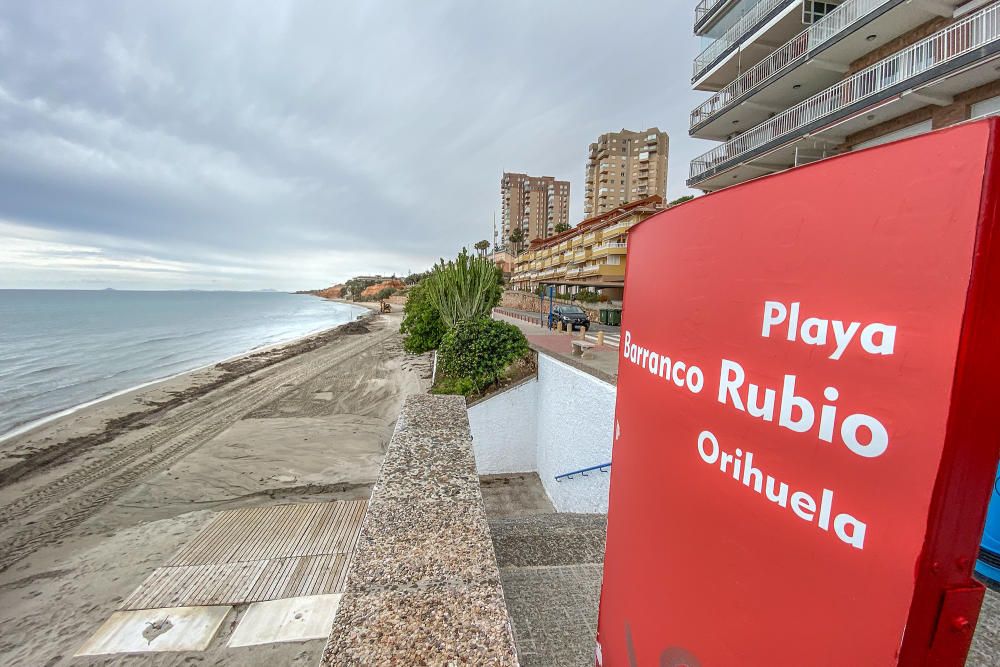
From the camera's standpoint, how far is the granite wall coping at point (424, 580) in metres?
1.76

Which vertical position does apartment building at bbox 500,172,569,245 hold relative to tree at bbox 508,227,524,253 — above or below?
above

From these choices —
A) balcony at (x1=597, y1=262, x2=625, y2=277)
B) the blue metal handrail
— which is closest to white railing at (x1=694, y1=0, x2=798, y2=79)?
balcony at (x1=597, y1=262, x2=625, y2=277)

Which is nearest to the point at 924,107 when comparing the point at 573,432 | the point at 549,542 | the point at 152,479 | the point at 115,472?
the point at 573,432

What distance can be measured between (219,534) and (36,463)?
1033 cm

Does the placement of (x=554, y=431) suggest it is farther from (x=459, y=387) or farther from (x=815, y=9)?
(x=815, y=9)

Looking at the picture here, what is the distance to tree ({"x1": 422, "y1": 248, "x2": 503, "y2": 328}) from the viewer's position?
1702cm

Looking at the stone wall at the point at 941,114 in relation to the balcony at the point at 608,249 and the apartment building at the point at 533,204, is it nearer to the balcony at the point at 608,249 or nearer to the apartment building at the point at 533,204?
the balcony at the point at 608,249

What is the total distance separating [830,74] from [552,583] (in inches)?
773

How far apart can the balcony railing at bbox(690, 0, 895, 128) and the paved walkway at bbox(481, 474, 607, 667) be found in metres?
16.9

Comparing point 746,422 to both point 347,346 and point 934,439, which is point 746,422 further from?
point 347,346

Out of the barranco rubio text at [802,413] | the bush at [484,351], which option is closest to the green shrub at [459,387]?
the bush at [484,351]

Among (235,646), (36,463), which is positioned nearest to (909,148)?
(235,646)

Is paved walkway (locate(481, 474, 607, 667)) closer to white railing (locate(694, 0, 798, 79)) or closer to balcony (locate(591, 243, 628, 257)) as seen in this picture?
white railing (locate(694, 0, 798, 79))

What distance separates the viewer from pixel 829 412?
0.90 metres
